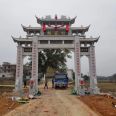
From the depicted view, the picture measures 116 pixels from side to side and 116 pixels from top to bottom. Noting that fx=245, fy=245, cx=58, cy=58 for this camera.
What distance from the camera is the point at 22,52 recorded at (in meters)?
28.0

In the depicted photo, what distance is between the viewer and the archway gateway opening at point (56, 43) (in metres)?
26.9

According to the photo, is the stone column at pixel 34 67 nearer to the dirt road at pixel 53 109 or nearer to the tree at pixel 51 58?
the dirt road at pixel 53 109

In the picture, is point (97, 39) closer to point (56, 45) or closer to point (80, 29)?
point (80, 29)

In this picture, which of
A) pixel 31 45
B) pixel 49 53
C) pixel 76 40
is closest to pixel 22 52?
pixel 31 45

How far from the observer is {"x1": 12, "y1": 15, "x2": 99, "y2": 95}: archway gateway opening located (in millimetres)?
26850

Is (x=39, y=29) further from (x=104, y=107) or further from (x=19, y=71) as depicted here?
(x=104, y=107)

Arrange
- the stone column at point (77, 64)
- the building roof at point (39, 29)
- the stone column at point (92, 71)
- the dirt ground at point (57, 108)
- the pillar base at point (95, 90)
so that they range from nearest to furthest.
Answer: the dirt ground at point (57, 108)
the stone column at point (77, 64)
the pillar base at point (95, 90)
the stone column at point (92, 71)
the building roof at point (39, 29)

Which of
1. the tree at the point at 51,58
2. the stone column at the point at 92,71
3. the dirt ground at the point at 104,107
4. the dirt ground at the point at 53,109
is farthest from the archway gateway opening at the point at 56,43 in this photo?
the tree at the point at 51,58

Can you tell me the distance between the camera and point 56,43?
91.6 ft

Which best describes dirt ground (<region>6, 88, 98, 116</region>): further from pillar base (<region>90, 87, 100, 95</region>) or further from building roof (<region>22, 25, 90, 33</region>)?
building roof (<region>22, 25, 90, 33</region>)

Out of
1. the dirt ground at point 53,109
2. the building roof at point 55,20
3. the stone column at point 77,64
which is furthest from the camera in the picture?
the building roof at point 55,20

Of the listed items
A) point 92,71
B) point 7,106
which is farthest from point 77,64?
point 7,106

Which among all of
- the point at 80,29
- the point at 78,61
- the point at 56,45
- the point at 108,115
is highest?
the point at 80,29

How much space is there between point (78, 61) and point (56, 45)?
3.06 meters
